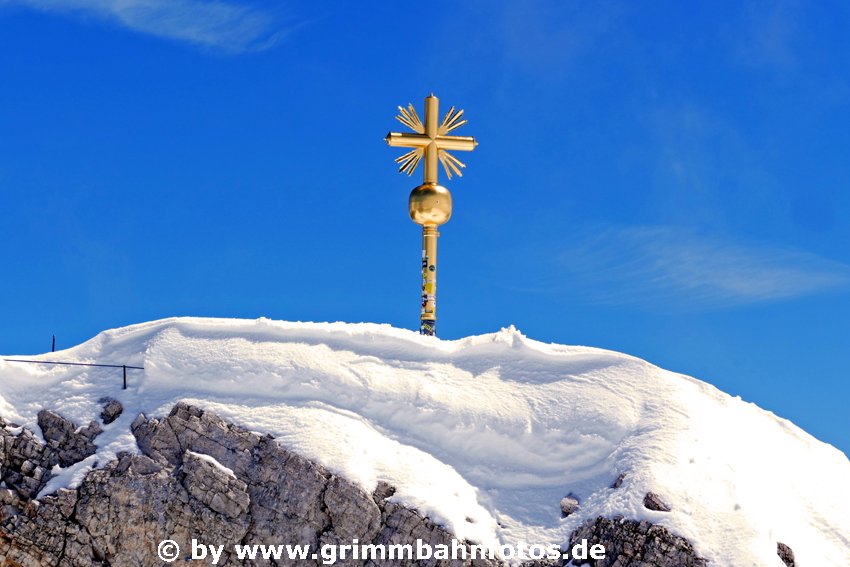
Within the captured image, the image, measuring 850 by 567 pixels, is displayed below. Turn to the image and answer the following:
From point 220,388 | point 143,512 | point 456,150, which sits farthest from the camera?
point 456,150

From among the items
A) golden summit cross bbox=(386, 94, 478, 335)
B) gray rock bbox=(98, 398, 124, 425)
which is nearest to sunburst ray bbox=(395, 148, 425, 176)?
golden summit cross bbox=(386, 94, 478, 335)

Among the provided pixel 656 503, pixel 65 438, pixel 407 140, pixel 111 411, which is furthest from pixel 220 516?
pixel 407 140

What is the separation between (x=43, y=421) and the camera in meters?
22.9

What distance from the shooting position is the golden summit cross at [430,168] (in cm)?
3075

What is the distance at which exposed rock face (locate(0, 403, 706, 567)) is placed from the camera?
20062 mm

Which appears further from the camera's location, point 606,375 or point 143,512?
point 606,375

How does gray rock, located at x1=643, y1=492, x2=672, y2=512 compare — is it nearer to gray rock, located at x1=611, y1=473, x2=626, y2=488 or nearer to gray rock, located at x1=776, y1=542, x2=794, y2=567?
gray rock, located at x1=611, y1=473, x2=626, y2=488

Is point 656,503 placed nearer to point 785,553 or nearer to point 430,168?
point 785,553

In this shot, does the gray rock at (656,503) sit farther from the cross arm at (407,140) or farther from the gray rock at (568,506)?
the cross arm at (407,140)

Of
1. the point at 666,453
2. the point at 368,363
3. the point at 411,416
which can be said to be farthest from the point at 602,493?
the point at 368,363

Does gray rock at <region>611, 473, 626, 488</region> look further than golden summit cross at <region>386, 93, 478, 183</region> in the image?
No

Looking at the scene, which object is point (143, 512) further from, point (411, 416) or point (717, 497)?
point (717, 497)

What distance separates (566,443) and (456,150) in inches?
477

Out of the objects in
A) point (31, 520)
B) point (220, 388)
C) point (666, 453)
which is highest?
point (220, 388)
